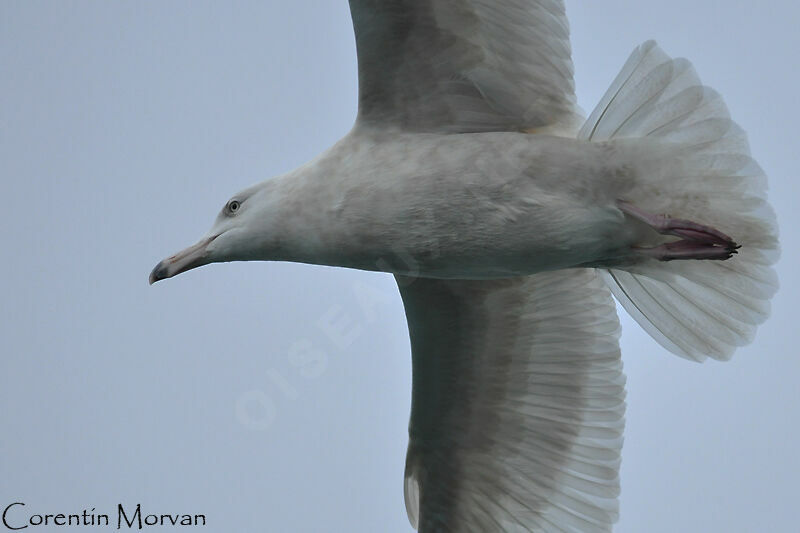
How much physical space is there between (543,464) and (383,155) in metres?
2.17

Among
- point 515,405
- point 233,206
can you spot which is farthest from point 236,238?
point 515,405

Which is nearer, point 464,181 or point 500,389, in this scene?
point 464,181

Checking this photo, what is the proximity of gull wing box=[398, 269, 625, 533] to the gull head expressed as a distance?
0.91m

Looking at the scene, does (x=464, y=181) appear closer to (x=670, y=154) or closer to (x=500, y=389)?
(x=670, y=154)

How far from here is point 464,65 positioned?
20.9 feet

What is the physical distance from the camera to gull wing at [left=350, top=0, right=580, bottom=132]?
20.3 ft

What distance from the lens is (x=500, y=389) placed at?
745 centimetres

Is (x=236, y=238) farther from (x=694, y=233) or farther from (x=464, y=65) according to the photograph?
(x=694, y=233)

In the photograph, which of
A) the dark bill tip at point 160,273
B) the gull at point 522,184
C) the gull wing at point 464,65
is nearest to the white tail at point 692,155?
the gull at point 522,184

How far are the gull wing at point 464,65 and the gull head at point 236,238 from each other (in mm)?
678

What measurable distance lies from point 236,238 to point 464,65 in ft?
4.61

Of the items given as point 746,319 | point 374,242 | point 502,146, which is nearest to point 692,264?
point 746,319

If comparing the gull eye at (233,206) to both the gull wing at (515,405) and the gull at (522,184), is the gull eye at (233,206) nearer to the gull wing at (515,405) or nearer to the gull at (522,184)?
the gull at (522,184)

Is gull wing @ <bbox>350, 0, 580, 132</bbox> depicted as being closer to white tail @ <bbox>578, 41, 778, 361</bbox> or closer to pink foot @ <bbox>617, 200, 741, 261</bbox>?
white tail @ <bbox>578, 41, 778, 361</bbox>
